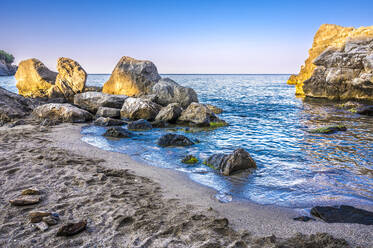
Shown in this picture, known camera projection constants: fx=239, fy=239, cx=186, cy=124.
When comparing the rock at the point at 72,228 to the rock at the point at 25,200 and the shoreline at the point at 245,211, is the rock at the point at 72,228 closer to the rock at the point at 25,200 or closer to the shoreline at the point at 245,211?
the rock at the point at 25,200

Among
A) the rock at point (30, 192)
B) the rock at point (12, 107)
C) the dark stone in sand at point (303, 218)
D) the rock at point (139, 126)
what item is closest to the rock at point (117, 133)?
the rock at point (139, 126)

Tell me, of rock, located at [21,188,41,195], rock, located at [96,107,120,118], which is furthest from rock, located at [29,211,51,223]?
rock, located at [96,107,120,118]

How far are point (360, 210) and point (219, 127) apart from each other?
9.50 metres

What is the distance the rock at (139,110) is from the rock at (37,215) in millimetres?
11247

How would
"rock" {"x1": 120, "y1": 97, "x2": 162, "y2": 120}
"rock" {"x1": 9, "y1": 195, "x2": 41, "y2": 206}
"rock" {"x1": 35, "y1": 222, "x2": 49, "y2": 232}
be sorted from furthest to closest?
"rock" {"x1": 120, "y1": 97, "x2": 162, "y2": 120}, "rock" {"x1": 9, "y1": 195, "x2": 41, "y2": 206}, "rock" {"x1": 35, "y1": 222, "x2": 49, "y2": 232}

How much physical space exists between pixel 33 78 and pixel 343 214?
27.6 metres

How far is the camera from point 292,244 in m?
3.33

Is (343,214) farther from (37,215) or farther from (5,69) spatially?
(5,69)

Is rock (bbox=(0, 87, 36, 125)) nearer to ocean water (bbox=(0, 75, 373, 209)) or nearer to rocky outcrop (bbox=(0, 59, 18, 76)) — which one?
ocean water (bbox=(0, 75, 373, 209))

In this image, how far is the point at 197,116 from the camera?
46.3ft

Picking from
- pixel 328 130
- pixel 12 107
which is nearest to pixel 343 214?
pixel 328 130

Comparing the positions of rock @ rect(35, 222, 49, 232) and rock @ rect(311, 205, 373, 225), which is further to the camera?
rock @ rect(311, 205, 373, 225)

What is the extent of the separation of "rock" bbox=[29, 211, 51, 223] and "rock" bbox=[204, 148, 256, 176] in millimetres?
4299

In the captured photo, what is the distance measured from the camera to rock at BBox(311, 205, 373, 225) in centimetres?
408
